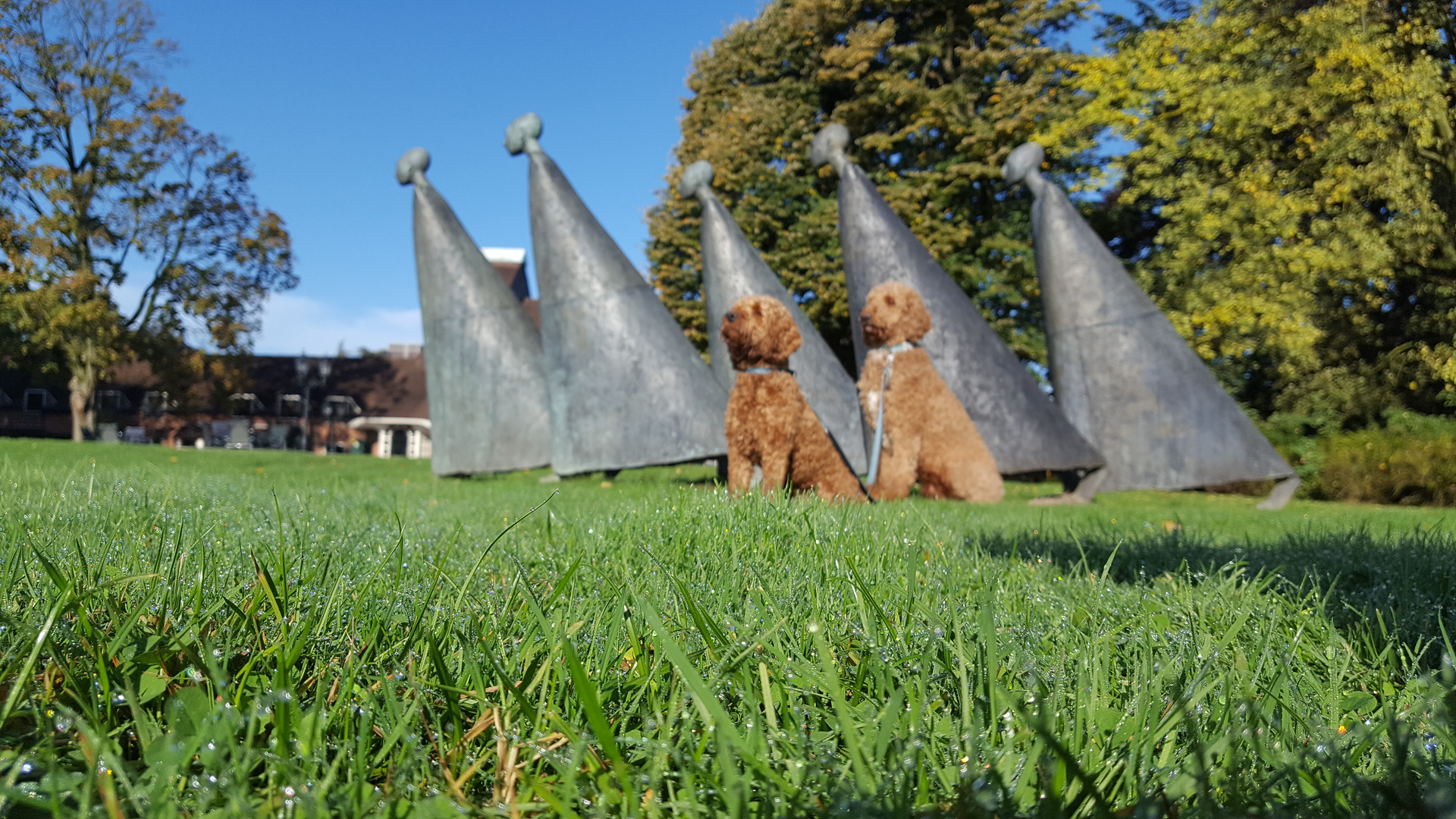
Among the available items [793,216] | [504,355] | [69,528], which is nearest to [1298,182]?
[793,216]

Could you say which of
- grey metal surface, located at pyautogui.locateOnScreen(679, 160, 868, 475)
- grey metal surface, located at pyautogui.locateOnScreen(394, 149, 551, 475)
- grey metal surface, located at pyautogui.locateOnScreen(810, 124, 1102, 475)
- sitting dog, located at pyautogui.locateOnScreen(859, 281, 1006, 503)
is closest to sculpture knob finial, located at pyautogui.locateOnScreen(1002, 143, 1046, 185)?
grey metal surface, located at pyautogui.locateOnScreen(810, 124, 1102, 475)

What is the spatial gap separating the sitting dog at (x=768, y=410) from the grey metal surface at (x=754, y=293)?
3.98m

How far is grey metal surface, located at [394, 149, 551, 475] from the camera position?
9430 millimetres

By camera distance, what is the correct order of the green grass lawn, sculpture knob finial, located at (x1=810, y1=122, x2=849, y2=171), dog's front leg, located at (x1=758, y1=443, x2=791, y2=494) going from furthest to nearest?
sculpture knob finial, located at (x1=810, y1=122, x2=849, y2=171) < dog's front leg, located at (x1=758, y1=443, x2=791, y2=494) < the green grass lawn

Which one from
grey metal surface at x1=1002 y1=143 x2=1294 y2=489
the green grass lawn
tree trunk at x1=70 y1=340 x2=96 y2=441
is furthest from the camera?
tree trunk at x1=70 y1=340 x2=96 y2=441

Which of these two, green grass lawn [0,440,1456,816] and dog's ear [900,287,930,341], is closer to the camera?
green grass lawn [0,440,1456,816]

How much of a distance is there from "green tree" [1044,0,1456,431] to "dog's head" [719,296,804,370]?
1388 centimetres

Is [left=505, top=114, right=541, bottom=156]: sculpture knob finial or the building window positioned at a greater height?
[left=505, top=114, right=541, bottom=156]: sculpture knob finial

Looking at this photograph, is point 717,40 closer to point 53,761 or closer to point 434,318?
point 434,318

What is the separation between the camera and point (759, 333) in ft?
17.9

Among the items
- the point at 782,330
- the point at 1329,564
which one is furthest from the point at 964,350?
the point at 1329,564

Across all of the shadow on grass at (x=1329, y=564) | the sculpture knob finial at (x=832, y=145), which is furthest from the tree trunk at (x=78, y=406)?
the shadow on grass at (x=1329, y=564)

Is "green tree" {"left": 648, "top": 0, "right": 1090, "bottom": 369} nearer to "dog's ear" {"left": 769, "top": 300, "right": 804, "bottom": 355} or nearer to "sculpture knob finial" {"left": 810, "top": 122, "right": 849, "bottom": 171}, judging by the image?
"sculpture knob finial" {"left": 810, "top": 122, "right": 849, "bottom": 171}

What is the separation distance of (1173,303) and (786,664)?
19.5 m
